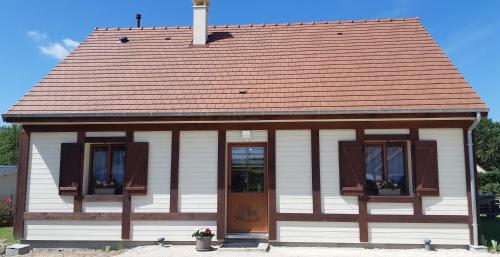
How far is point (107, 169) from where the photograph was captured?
8.73 metres

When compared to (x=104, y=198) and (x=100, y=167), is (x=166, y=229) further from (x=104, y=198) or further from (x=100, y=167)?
(x=100, y=167)

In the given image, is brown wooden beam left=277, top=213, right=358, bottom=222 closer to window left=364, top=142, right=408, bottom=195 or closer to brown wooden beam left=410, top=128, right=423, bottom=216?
window left=364, top=142, right=408, bottom=195

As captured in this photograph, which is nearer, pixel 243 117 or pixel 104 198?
pixel 243 117

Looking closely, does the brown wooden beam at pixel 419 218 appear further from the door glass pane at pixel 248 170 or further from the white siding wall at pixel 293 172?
the door glass pane at pixel 248 170

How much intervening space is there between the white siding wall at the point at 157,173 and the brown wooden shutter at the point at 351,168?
3484 millimetres

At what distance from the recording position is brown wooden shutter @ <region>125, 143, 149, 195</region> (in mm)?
8344

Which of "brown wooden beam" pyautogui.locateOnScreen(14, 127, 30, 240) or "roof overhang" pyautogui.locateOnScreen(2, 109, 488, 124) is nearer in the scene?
"roof overhang" pyautogui.locateOnScreen(2, 109, 488, 124)

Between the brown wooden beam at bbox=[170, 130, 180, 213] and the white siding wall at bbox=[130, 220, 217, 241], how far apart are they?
32 cm

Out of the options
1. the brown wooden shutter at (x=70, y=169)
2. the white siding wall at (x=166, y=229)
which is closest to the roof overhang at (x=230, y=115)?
the brown wooden shutter at (x=70, y=169)

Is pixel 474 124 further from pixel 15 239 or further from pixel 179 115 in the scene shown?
pixel 15 239

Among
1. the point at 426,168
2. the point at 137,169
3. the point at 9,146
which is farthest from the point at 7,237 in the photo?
the point at 9,146

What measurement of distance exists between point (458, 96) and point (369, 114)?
6.02ft

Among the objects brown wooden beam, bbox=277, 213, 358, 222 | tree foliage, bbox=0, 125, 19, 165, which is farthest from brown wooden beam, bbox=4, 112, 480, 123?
tree foliage, bbox=0, 125, 19, 165

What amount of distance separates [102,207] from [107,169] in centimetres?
81
